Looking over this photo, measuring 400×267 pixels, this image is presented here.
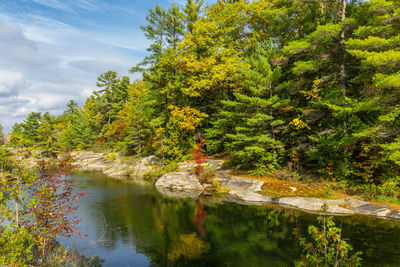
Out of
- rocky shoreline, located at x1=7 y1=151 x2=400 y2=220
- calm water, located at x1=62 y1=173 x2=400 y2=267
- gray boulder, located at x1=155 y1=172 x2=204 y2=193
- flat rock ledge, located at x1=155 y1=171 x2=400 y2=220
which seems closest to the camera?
calm water, located at x1=62 y1=173 x2=400 y2=267

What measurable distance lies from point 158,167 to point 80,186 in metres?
9.50

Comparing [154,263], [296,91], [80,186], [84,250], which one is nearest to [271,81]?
[296,91]

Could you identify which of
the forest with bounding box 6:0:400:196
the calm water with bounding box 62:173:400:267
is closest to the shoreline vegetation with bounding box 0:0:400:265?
the forest with bounding box 6:0:400:196

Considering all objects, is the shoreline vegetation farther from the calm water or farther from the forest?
the calm water

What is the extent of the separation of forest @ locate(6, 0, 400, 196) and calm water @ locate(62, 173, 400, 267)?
5001 millimetres

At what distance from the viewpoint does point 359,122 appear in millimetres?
14961

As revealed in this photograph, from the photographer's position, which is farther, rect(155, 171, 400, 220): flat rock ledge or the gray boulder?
the gray boulder

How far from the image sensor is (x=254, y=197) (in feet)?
56.1

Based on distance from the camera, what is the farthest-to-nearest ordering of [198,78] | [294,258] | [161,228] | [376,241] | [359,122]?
1. [198,78]
2. [359,122]
3. [161,228]
4. [376,241]
5. [294,258]

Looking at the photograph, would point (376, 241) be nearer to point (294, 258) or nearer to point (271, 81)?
point (294, 258)

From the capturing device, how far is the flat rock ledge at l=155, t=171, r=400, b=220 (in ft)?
42.9

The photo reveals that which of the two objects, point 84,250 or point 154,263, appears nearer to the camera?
point 154,263

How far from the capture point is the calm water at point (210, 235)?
29.5 ft

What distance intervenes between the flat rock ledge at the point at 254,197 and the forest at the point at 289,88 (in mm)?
1746
